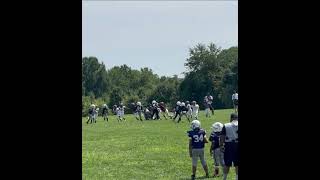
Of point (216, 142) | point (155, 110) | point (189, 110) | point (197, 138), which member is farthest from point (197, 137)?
point (155, 110)

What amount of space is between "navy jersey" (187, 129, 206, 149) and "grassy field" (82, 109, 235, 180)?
50.4 inches

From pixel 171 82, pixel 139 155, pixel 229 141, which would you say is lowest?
pixel 139 155

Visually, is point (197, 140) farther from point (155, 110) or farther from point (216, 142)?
point (155, 110)

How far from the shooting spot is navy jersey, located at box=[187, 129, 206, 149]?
1513cm

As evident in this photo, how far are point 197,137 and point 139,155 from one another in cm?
756

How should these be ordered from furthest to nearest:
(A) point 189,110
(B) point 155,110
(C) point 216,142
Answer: (B) point 155,110, (A) point 189,110, (C) point 216,142

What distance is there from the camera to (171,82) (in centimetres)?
8938

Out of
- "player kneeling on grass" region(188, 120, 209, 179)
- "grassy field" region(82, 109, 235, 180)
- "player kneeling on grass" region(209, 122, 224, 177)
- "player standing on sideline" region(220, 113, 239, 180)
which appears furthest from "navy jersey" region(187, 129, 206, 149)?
"player standing on sideline" region(220, 113, 239, 180)

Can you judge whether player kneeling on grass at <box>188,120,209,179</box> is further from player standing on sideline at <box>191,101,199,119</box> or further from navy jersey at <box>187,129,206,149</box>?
player standing on sideline at <box>191,101,199,119</box>
